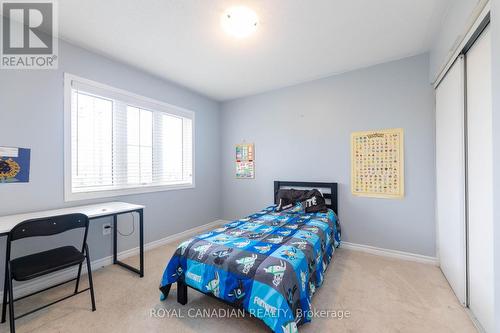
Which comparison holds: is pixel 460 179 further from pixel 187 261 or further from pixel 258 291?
pixel 187 261

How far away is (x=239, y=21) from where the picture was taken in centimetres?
198

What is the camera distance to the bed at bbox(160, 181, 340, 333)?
1.35 metres

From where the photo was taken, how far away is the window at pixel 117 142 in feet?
7.77

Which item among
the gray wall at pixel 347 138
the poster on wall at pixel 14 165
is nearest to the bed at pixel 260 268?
the gray wall at pixel 347 138

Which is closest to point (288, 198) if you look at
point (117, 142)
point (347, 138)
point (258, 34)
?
A: point (347, 138)

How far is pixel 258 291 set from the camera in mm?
1386

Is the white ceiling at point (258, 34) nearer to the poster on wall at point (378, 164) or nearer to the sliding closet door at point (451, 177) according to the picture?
the sliding closet door at point (451, 177)

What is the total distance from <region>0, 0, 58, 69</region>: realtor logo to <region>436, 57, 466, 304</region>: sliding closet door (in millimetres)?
3603

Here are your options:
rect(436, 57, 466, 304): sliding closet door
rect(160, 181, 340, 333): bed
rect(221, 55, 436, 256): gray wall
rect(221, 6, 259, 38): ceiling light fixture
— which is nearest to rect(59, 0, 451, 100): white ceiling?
rect(221, 6, 259, 38): ceiling light fixture

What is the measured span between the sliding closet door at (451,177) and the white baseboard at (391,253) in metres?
0.20

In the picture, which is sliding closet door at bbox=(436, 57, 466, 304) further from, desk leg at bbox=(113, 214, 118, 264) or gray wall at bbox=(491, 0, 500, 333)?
desk leg at bbox=(113, 214, 118, 264)

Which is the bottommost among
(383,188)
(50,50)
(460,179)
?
(383,188)

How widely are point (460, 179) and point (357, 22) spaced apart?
5.53ft

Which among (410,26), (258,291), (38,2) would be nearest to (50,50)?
(38,2)
